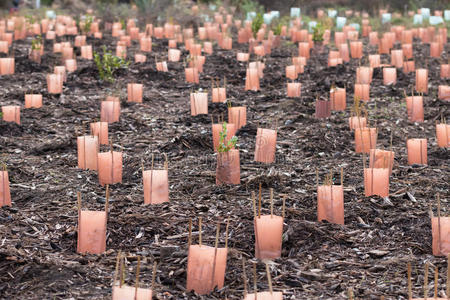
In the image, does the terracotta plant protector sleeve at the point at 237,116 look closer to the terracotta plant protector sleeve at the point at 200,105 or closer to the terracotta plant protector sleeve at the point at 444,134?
the terracotta plant protector sleeve at the point at 200,105

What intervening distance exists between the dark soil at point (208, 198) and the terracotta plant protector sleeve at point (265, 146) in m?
0.08

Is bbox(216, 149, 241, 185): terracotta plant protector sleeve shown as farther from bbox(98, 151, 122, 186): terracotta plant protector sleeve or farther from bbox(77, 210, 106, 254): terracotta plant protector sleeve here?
bbox(77, 210, 106, 254): terracotta plant protector sleeve

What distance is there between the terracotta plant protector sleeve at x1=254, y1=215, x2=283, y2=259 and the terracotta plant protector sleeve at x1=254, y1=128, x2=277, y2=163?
1669mm

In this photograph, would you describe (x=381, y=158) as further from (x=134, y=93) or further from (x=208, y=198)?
(x=134, y=93)

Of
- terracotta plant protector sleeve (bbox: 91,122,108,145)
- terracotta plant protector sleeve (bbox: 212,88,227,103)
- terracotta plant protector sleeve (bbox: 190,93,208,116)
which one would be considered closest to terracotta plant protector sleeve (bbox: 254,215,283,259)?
terracotta plant protector sleeve (bbox: 91,122,108,145)

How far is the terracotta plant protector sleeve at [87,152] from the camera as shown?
501cm

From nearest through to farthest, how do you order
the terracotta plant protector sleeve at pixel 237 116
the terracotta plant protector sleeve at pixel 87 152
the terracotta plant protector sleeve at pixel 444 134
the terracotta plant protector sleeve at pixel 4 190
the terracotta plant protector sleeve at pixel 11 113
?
the terracotta plant protector sleeve at pixel 4 190, the terracotta plant protector sleeve at pixel 87 152, the terracotta plant protector sleeve at pixel 444 134, the terracotta plant protector sleeve at pixel 237 116, the terracotta plant protector sleeve at pixel 11 113

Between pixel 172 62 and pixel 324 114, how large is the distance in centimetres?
333

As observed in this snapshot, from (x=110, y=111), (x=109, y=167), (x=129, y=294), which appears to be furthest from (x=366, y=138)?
(x=129, y=294)

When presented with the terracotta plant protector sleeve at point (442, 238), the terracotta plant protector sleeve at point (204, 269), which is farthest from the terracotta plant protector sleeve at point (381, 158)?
the terracotta plant protector sleeve at point (204, 269)

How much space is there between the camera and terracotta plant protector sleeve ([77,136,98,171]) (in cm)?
501

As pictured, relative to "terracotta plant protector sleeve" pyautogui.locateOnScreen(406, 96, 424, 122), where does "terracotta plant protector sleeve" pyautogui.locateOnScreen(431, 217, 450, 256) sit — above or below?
below

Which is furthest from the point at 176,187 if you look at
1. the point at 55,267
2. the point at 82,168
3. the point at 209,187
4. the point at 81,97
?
the point at 81,97

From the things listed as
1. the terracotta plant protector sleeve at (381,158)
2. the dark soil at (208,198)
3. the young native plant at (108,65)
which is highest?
the young native plant at (108,65)
